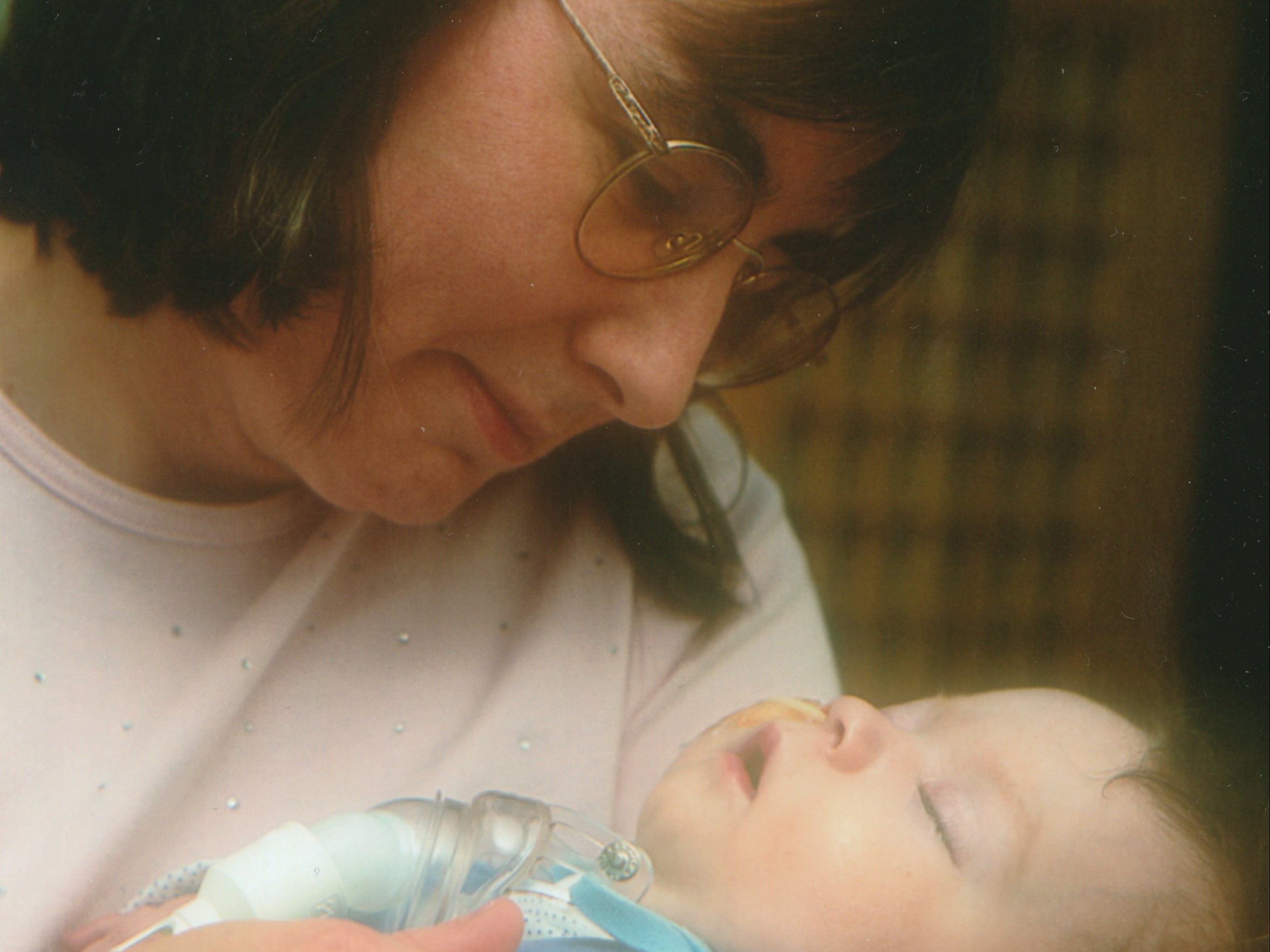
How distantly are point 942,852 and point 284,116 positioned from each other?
0.53 meters

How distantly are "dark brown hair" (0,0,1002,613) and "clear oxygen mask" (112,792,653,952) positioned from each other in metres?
0.25

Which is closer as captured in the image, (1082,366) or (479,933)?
(479,933)

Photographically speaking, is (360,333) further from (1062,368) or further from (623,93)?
(1062,368)

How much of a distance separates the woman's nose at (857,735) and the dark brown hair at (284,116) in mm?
281

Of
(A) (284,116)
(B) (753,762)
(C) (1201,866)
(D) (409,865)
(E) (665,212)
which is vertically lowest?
(C) (1201,866)

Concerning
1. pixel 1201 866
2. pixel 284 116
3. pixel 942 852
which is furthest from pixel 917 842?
pixel 284 116

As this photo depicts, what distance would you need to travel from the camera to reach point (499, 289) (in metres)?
0.56

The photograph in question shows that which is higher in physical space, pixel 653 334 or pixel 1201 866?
pixel 653 334

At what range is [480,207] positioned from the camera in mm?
532

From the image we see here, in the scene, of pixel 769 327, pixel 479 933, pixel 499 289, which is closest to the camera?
pixel 479 933

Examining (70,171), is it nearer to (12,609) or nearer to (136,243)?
(136,243)

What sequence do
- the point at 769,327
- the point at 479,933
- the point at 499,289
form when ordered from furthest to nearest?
1. the point at 769,327
2. the point at 499,289
3. the point at 479,933

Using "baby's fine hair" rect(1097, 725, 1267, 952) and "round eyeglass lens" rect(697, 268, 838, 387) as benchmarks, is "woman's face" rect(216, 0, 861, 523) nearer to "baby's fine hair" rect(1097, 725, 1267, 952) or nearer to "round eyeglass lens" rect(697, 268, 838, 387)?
"round eyeglass lens" rect(697, 268, 838, 387)

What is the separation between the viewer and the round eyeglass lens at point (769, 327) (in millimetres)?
637
